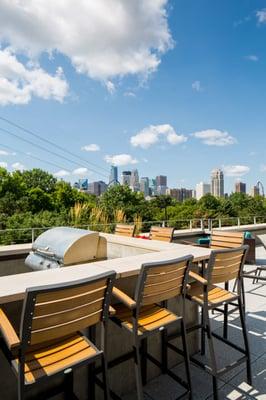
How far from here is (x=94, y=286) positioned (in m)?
1.34

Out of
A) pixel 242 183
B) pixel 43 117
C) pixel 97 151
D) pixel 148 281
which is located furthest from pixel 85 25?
pixel 242 183

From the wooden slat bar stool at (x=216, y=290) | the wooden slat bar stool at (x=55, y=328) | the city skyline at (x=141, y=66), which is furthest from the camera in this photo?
the city skyline at (x=141, y=66)

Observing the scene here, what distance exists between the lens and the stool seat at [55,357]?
4.01ft

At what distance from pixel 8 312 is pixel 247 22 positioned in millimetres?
9718

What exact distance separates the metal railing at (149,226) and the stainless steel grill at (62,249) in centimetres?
222

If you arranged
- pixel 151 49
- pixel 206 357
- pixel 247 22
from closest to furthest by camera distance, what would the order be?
pixel 206 357 < pixel 247 22 < pixel 151 49

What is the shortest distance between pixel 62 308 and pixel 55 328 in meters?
0.11

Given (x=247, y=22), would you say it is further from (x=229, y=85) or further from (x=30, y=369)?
(x=30, y=369)

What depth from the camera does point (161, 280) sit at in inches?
67.4

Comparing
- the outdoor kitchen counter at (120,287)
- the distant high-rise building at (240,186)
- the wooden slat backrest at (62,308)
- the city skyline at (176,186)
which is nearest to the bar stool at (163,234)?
the outdoor kitchen counter at (120,287)

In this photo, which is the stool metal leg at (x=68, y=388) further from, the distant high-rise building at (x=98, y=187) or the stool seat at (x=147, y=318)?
the distant high-rise building at (x=98, y=187)

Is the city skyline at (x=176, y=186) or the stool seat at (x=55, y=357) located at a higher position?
the city skyline at (x=176, y=186)

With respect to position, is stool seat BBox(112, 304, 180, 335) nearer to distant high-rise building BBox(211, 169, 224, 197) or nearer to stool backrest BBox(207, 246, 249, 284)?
stool backrest BBox(207, 246, 249, 284)

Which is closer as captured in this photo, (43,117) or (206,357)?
(206,357)
